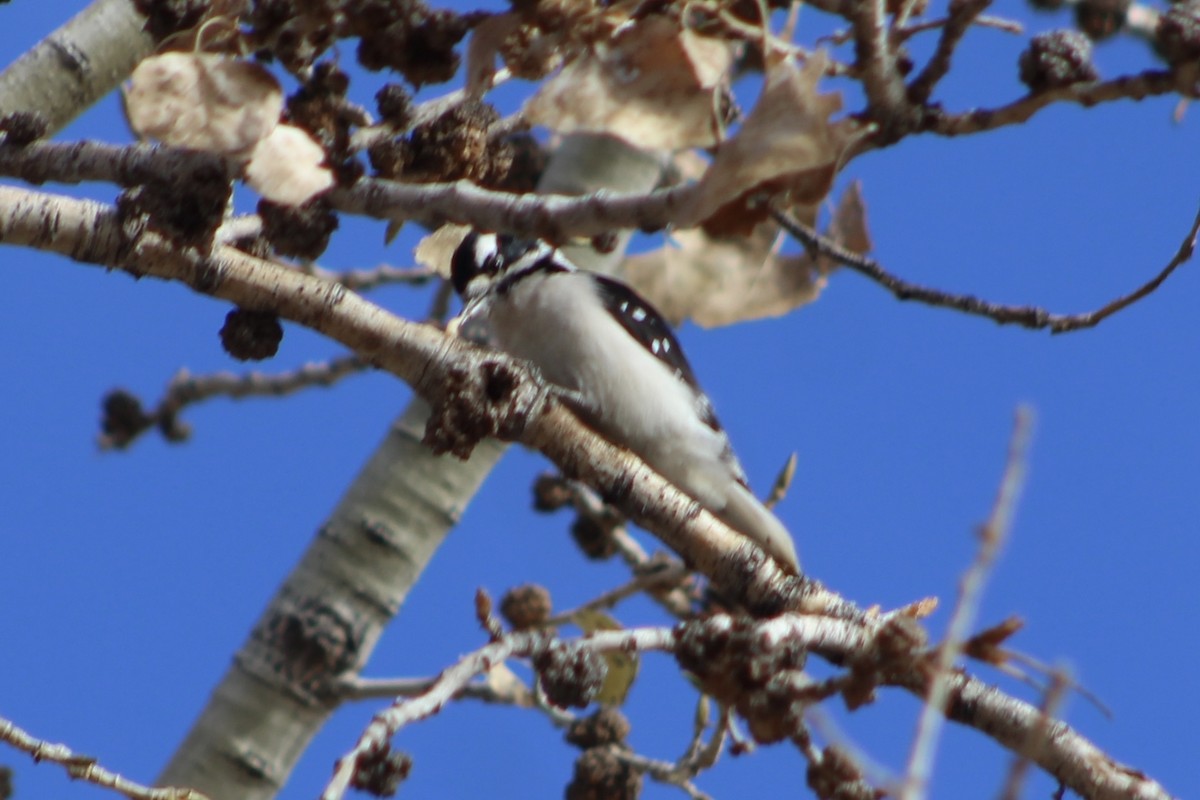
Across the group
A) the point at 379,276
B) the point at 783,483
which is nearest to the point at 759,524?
the point at 783,483

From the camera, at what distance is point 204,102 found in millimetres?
1540

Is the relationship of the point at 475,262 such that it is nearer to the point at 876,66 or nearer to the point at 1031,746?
the point at 876,66

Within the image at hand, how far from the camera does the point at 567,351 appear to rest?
2867 mm

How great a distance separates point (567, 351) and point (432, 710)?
1570mm

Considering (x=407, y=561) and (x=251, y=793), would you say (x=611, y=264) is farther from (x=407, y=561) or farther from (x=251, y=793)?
(x=251, y=793)

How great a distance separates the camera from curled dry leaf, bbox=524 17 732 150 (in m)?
1.74

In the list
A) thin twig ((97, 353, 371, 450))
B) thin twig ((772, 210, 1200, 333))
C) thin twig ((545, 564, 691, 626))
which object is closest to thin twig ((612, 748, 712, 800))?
thin twig ((545, 564, 691, 626))

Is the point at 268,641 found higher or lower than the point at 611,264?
lower

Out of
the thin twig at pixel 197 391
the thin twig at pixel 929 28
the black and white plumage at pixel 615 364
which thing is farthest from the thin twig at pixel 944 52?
the thin twig at pixel 197 391

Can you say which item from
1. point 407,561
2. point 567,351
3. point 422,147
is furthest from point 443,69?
point 407,561

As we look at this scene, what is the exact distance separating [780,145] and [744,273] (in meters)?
1.11

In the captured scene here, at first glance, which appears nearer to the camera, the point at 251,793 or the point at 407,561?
the point at 251,793

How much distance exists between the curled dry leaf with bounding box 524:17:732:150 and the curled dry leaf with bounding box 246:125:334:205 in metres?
0.35

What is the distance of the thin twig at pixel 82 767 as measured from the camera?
4.17 feet
